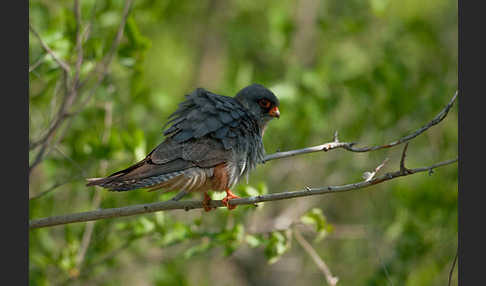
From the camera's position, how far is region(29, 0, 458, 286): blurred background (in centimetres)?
629

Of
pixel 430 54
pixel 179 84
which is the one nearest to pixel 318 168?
pixel 430 54

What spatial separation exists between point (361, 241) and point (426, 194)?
7.55 feet

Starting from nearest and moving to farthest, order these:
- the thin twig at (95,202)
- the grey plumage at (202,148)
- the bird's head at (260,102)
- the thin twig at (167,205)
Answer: the thin twig at (167,205)
the grey plumage at (202,148)
the bird's head at (260,102)
the thin twig at (95,202)

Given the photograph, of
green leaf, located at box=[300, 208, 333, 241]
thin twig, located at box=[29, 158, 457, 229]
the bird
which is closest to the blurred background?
green leaf, located at box=[300, 208, 333, 241]

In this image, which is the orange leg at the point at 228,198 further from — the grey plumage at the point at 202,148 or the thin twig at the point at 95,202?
the thin twig at the point at 95,202

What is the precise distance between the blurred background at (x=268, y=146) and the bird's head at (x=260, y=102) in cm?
101

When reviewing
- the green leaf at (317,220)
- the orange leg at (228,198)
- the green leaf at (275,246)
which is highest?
the orange leg at (228,198)

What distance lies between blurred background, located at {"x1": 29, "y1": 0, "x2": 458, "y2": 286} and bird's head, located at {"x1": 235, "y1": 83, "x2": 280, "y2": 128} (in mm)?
1009

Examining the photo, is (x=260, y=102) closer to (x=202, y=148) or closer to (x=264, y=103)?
(x=264, y=103)

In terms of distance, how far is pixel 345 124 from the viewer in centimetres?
916

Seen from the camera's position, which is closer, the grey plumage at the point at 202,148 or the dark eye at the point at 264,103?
the grey plumage at the point at 202,148

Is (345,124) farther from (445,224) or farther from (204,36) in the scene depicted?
(204,36)

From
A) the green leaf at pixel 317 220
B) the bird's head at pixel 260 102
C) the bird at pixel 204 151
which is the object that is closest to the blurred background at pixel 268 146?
the green leaf at pixel 317 220

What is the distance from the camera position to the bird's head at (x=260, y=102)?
6.46 metres
